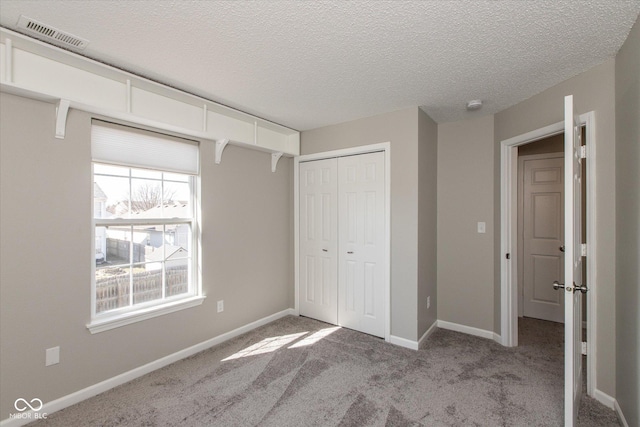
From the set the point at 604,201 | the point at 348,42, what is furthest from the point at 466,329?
the point at 348,42

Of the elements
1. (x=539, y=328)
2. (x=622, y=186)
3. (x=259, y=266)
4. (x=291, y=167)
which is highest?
(x=291, y=167)

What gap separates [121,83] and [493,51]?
2.73 m

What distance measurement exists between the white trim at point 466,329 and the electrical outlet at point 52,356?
12.1 ft

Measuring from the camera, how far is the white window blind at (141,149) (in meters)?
2.36

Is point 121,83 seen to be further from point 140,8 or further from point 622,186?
point 622,186

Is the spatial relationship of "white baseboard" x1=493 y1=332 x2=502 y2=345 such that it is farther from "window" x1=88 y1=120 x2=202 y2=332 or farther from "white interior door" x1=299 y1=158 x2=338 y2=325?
"window" x1=88 y1=120 x2=202 y2=332

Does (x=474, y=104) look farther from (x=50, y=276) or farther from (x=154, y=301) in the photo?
(x=50, y=276)

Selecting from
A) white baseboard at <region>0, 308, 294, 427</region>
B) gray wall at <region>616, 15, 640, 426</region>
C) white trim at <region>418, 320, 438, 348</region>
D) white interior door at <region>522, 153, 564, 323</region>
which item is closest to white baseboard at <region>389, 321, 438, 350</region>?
white trim at <region>418, 320, 438, 348</region>

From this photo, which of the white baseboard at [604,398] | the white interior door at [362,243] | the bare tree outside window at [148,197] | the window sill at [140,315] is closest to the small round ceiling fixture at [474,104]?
the white interior door at [362,243]

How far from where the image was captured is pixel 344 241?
141 inches

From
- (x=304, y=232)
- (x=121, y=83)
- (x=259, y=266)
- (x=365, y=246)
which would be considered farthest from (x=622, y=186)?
(x=121, y=83)

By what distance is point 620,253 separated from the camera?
200cm

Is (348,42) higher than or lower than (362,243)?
higher

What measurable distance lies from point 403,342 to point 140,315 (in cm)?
251
